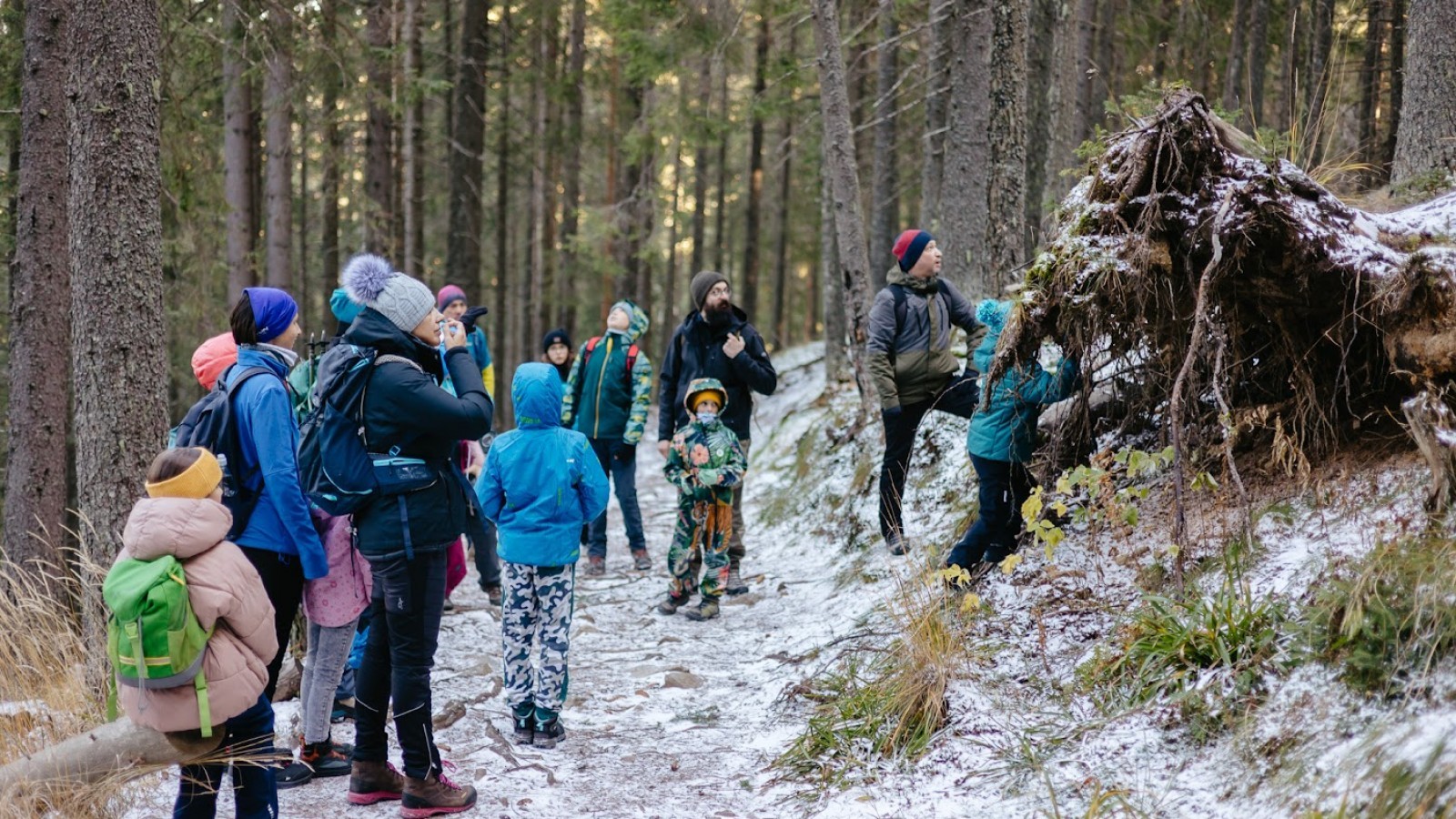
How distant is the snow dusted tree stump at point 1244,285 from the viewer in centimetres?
427

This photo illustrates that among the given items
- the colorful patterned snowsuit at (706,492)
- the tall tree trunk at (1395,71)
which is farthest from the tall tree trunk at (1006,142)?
the tall tree trunk at (1395,71)

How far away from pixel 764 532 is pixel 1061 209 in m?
5.96

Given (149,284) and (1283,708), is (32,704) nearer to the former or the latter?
(149,284)

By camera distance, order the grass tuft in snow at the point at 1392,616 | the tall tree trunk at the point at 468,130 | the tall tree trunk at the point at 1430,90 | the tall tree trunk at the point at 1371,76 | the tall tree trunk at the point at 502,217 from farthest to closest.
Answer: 1. the tall tree trunk at the point at 502,217
2. the tall tree trunk at the point at 468,130
3. the tall tree trunk at the point at 1371,76
4. the tall tree trunk at the point at 1430,90
5. the grass tuft in snow at the point at 1392,616

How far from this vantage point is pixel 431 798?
170 inches

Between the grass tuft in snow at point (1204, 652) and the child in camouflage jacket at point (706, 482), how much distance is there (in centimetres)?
349

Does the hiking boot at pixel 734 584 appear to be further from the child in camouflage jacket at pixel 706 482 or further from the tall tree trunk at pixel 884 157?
the tall tree trunk at pixel 884 157

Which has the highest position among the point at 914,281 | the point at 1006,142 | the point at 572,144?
the point at 572,144

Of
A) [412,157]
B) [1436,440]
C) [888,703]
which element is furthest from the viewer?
[412,157]

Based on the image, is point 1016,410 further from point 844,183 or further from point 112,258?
point 112,258

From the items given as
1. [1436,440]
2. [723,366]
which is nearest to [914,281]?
[723,366]

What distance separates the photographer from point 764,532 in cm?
1044

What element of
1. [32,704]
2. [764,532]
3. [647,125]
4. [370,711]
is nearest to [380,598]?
[370,711]

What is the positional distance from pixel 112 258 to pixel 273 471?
7.95 feet
